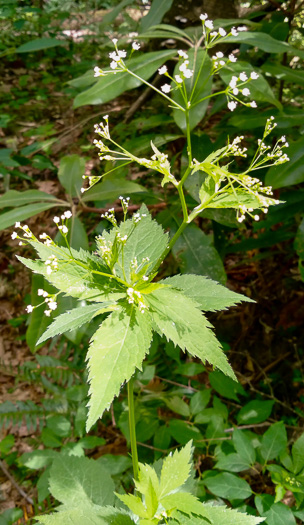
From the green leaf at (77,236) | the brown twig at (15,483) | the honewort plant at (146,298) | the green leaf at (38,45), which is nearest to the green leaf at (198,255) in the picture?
the green leaf at (77,236)

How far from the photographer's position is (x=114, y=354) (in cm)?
89

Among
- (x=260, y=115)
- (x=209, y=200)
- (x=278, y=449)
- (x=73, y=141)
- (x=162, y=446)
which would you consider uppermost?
(x=209, y=200)

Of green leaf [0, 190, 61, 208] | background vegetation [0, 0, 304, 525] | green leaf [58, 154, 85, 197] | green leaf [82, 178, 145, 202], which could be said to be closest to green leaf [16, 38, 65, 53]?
background vegetation [0, 0, 304, 525]

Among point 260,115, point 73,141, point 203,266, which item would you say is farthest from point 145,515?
point 73,141

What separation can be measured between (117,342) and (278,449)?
1.08m

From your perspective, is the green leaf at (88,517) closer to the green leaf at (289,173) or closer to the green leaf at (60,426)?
the green leaf at (60,426)

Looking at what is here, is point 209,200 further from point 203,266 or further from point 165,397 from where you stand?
point 165,397

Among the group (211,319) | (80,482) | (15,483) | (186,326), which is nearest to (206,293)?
(186,326)

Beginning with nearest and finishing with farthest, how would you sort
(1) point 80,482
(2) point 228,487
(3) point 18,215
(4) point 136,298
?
(4) point 136,298 → (1) point 80,482 → (2) point 228,487 → (3) point 18,215

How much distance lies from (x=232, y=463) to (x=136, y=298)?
1.02 meters

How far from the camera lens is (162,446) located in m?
1.84

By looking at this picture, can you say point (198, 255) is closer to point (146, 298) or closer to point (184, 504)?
point (146, 298)

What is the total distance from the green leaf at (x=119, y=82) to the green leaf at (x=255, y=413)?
150 centimetres

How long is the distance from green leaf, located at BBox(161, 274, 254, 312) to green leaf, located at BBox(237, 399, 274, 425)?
1.03 meters
